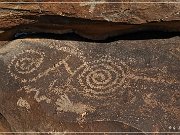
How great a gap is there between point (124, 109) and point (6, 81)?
550 mm

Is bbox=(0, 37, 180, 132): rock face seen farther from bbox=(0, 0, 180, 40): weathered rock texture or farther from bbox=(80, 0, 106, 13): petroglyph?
bbox=(80, 0, 106, 13): petroglyph

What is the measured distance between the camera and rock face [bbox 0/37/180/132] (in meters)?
1.75

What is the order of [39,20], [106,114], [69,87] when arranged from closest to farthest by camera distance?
[106,114]
[69,87]
[39,20]

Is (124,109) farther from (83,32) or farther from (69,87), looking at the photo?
(83,32)

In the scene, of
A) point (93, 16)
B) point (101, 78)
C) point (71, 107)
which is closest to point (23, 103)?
point (71, 107)

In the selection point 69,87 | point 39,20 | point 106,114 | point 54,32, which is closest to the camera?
point 106,114

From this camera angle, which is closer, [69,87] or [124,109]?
[124,109]

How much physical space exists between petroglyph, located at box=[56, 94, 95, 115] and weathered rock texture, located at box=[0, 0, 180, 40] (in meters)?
0.38

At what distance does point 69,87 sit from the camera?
1894 mm

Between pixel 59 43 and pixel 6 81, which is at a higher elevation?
pixel 59 43

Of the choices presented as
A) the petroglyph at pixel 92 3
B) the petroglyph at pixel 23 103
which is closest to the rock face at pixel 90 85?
the petroglyph at pixel 23 103

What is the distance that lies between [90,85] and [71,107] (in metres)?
0.15

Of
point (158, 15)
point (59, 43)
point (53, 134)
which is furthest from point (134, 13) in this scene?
point (53, 134)

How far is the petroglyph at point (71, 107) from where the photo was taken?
1788 mm
